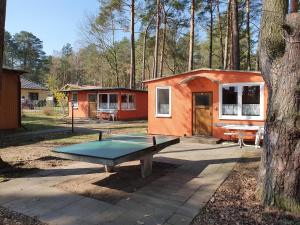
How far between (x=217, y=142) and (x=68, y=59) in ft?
151

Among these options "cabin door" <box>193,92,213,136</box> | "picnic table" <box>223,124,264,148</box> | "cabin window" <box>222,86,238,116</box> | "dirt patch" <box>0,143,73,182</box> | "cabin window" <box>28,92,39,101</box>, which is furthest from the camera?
"cabin window" <box>28,92,39,101</box>

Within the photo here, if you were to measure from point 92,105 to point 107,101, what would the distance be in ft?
6.11

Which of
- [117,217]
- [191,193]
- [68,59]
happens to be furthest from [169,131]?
[68,59]

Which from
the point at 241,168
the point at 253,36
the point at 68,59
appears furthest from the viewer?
the point at 68,59

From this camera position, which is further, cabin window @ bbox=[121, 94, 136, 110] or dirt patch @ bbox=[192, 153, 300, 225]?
cabin window @ bbox=[121, 94, 136, 110]

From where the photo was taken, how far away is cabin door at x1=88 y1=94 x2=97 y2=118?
22.4m

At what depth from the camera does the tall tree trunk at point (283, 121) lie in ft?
12.0

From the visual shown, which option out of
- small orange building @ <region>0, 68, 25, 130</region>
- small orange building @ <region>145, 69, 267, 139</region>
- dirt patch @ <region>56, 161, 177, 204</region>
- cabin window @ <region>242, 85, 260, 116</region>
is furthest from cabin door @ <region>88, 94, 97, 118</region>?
dirt patch @ <region>56, 161, 177, 204</region>

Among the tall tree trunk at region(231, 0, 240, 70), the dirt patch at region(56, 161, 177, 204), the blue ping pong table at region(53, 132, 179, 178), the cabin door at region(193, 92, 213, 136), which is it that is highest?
the tall tree trunk at region(231, 0, 240, 70)

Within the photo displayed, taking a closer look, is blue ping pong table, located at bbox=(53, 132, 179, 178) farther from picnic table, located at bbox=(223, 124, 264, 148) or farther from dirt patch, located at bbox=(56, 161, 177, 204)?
picnic table, located at bbox=(223, 124, 264, 148)

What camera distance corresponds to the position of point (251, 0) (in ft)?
65.0

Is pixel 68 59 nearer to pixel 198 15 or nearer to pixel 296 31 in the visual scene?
pixel 198 15

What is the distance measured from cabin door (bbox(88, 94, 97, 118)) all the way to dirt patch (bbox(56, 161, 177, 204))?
662 inches

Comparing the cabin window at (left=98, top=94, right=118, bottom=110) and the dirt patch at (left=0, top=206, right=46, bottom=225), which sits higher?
the cabin window at (left=98, top=94, right=118, bottom=110)
